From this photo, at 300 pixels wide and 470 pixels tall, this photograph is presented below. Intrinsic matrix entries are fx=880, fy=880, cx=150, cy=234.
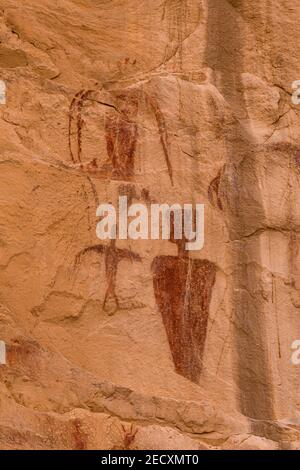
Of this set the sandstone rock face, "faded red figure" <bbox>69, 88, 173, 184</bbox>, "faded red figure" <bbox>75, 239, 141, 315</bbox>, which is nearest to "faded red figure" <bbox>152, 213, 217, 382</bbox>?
the sandstone rock face

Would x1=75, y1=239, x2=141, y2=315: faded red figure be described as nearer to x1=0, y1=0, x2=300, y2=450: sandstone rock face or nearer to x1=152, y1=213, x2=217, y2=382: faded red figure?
x1=0, y1=0, x2=300, y2=450: sandstone rock face

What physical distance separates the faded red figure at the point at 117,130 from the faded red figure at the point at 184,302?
18.1 inches

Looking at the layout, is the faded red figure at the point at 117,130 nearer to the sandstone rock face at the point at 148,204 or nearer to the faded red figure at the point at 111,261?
the sandstone rock face at the point at 148,204

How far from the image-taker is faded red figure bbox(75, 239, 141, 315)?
454 cm

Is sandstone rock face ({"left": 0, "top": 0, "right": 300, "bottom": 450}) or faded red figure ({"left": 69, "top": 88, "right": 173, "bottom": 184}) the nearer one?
sandstone rock face ({"left": 0, "top": 0, "right": 300, "bottom": 450})

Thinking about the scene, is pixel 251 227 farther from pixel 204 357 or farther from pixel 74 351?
pixel 74 351

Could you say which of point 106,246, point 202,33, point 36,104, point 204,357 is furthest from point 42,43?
point 204,357

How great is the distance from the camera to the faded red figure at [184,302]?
4527mm

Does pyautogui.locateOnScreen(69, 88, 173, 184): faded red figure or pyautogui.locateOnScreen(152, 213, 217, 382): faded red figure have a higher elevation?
pyautogui.locateOnScreen(69, 88, 173, 184): faded red figure

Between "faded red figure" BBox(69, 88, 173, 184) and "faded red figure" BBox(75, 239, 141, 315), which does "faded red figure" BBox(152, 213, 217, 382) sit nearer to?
"faded red figure" BBox(75, 239, 141, 315)

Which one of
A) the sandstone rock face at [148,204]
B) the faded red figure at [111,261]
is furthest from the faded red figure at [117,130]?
the faded red figure at [111,261]

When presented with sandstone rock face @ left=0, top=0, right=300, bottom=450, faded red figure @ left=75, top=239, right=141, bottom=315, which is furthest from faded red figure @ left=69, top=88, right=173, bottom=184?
faded red figure @ left=75, top=239, right=141, bottom=315

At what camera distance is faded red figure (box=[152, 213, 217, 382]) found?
Answer: 178 inches

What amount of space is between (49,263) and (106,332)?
1.51 feet
